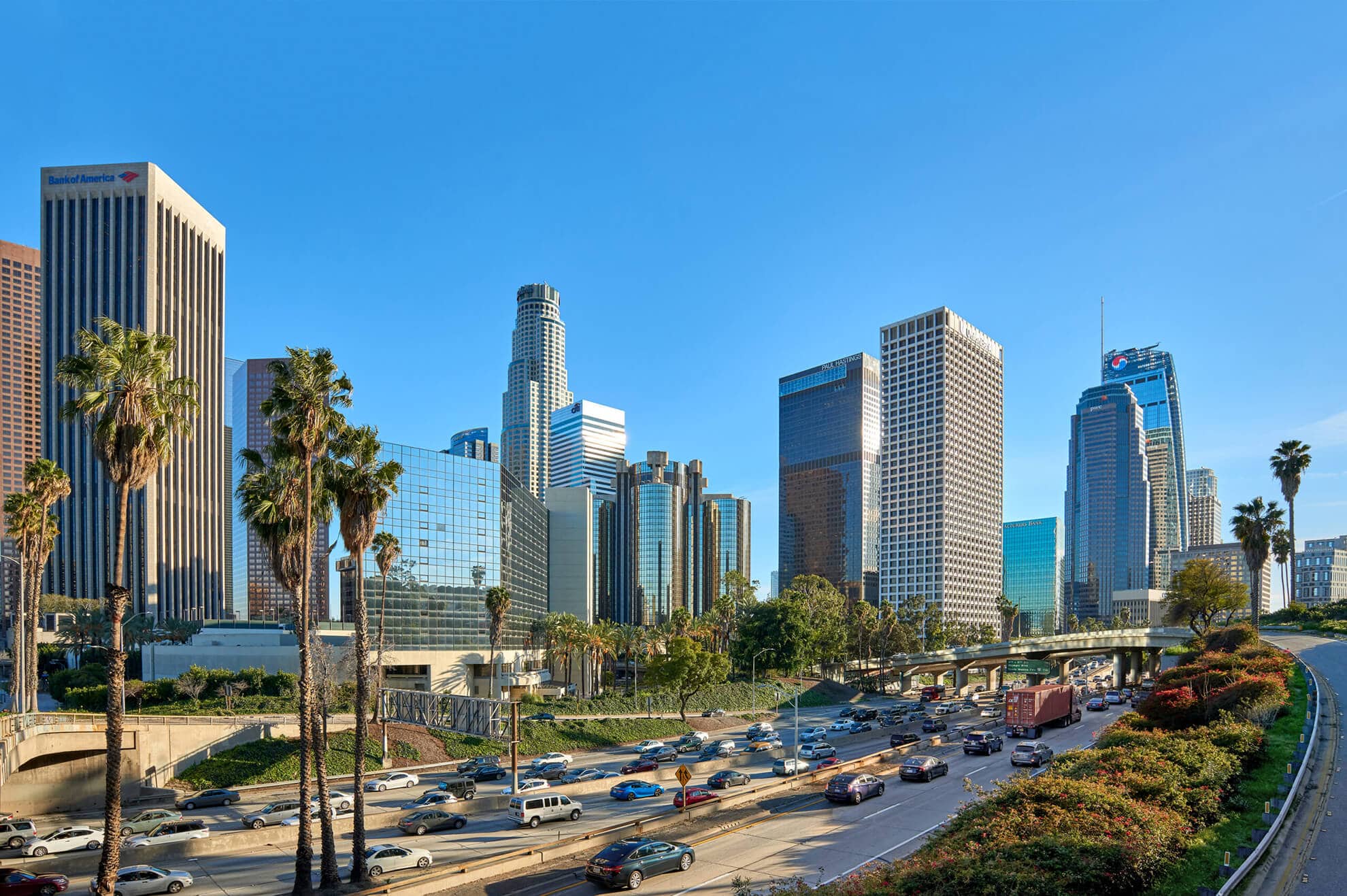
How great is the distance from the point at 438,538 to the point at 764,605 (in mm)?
42272

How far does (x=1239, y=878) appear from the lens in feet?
48.2

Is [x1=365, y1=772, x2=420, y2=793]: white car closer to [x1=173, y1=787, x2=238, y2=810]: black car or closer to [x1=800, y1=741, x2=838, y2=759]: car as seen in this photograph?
[x1=173, y1=787, x2=238, y2=810]: black car

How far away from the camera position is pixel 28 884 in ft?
92.2

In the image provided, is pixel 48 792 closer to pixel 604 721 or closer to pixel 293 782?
pixel 293 782

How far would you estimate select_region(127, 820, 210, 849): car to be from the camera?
3319 centimetres

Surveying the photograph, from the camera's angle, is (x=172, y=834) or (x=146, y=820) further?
(x=146, y=820)

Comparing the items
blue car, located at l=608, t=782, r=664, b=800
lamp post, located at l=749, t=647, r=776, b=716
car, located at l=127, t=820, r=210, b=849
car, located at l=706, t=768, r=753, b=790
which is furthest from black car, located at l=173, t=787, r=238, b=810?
lamp post, located at l=749, t=647, r=776, b=716

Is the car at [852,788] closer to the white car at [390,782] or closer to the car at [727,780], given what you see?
the car at [727,780]

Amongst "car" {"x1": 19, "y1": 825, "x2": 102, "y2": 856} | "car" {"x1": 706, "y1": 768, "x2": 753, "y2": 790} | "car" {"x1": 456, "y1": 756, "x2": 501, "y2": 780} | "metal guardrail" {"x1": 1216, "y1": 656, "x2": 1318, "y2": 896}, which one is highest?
"metal guardrail" {"x1": 1216, "y1": 656, "x2": 1318, "y2": 896}

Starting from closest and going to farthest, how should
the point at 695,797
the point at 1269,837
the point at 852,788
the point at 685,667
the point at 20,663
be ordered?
the point at 1269,837
the point at 695,797
the point at 852,788
the point at 20,663
the point at 685,667

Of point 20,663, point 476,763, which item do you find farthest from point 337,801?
point 20,663

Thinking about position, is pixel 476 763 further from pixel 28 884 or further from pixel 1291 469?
pixel 1291 469

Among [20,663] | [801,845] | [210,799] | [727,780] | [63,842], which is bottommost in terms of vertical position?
[210,799]

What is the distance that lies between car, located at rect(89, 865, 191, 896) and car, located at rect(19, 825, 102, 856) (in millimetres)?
9001
